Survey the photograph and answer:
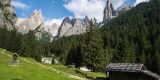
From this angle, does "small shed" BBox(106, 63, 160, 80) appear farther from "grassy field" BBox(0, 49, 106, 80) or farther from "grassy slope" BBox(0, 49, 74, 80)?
"grassy slope" BBox(0, 49, 74, 80)

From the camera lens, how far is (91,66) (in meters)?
115

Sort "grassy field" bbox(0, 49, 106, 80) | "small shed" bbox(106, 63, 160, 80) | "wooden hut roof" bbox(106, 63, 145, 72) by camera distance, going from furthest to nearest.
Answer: "wooden hut roof" bbox(106, 63, 145, 72) → "small shed" bbox(106, 63, 160, 80) → "grassy field" bbox(0, 49, 106, 80)

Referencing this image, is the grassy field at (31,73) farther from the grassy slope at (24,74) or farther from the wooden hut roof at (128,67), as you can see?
the wooden hut roof at (128,67)

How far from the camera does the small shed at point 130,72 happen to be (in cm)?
7131

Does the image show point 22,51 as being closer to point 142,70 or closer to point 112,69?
point 112,69

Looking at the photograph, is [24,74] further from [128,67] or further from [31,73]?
[128,67]

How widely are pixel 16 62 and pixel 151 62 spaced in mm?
93102

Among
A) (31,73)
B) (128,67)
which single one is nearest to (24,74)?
(31,73)

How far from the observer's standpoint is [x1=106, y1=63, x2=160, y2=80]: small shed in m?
71.3

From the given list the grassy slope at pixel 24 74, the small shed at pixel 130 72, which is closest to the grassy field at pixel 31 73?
the grassy slope at pixel 24 74

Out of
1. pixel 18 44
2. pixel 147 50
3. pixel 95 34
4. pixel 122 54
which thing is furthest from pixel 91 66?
pixel 147 50

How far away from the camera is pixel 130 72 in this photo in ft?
243

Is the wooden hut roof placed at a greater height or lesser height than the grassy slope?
greater

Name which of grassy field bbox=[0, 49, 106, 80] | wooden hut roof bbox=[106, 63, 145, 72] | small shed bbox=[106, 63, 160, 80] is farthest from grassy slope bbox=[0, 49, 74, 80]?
wooden hut roof bbox=[106, 63, 145, 72]
